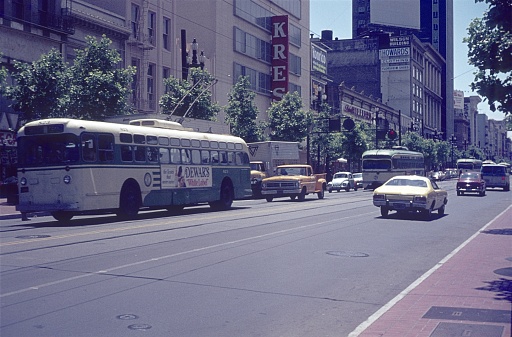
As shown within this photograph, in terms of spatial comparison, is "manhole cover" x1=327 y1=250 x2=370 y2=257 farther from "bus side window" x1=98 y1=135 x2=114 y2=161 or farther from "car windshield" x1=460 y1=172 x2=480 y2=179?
"car windshield" x1=460 y1=172 x2=480 y2=179

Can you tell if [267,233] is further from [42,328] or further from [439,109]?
[439,109]

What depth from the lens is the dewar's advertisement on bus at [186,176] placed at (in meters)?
23.0

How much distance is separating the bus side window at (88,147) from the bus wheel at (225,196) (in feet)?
27.9

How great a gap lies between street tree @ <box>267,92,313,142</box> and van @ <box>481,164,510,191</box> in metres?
15.3

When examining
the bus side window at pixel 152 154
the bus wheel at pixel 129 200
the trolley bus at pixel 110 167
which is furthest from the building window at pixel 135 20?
the bus wheel at pixel 129 200

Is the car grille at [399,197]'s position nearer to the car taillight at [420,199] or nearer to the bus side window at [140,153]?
the car taillight at [420,199]

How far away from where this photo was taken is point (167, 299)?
841cm

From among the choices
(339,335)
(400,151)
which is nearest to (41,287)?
(339,335)

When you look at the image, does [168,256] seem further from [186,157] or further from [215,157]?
[215,157]

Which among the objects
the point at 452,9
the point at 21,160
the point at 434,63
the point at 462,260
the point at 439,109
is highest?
the point at 452,9

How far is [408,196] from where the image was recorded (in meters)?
21.7

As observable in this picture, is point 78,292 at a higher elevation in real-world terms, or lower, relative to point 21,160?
lower

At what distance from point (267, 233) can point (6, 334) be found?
10.6 m

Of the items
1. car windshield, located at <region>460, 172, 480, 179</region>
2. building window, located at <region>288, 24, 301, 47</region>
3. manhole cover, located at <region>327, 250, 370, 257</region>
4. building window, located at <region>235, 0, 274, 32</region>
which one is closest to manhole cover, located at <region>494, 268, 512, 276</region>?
manhole cover, located at <region>327, 250, 370, 257</region>
